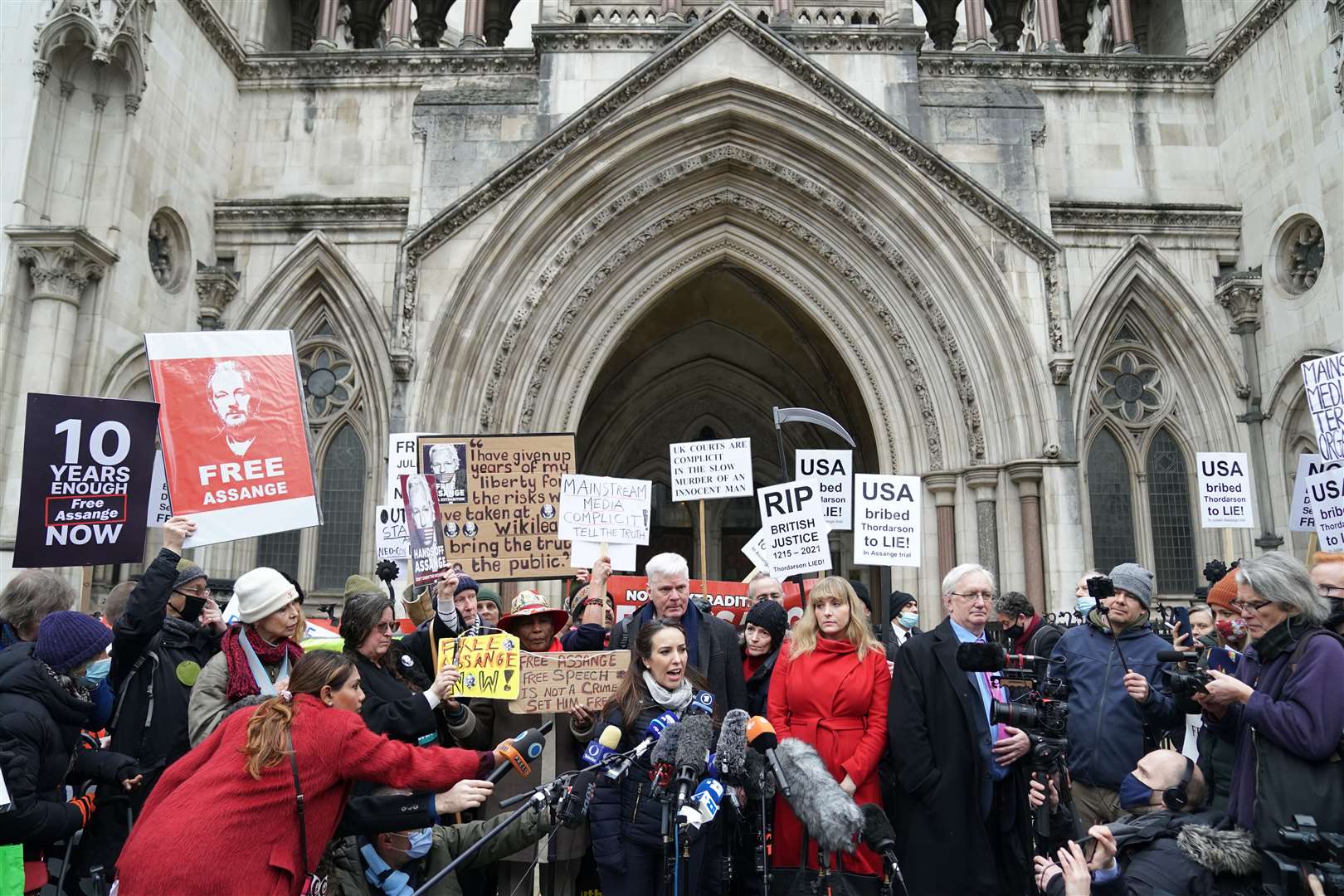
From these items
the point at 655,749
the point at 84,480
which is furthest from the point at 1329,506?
the point at 84,480

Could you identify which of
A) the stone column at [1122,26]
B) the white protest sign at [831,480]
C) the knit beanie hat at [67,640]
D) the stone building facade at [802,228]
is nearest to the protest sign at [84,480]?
the knit beanie hat at [67,640]

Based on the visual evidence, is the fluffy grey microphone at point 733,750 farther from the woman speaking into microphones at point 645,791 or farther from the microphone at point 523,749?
the microphone at point 523,749

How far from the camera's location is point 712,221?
51.0 ft

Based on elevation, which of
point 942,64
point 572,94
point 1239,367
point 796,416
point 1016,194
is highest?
point 942,64

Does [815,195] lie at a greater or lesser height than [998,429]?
greater

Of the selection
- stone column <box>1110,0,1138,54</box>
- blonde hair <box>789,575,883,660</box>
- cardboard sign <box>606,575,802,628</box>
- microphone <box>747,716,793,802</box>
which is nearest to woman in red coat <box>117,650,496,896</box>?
microphone <box>747,716,793,802</box>

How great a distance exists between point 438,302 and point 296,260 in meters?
3.06

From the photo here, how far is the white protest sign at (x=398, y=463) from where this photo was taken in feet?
35.1

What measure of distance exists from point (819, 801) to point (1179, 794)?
1466 mm

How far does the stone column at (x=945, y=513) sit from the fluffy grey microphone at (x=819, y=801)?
10.1 meters

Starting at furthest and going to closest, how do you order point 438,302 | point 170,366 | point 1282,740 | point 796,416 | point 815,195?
point 815,195 → point 438,302 → point 796,416 → point 170,366 → point 1282,740

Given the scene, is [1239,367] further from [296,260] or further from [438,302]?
[296,260]

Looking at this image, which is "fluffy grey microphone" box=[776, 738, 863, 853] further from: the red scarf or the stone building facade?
the stone building facade

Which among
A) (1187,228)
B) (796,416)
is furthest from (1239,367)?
(796,416)
